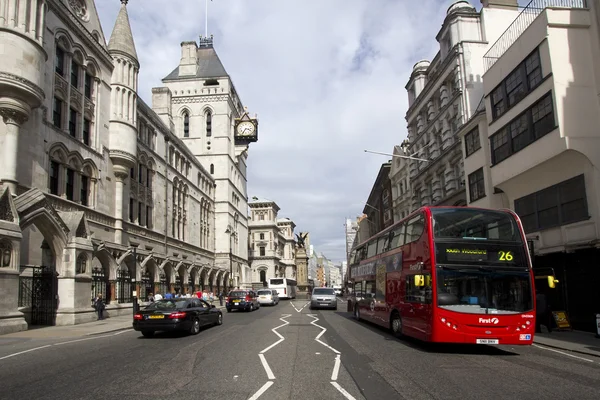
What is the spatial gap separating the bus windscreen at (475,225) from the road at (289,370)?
116 inches

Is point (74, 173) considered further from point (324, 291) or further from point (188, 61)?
point (188, 61)

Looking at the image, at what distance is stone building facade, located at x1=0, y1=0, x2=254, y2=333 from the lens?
20.2 meters

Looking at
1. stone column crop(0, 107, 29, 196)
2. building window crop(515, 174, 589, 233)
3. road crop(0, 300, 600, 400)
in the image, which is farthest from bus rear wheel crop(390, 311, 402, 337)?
stone column crop(0, 107, 29, 196)

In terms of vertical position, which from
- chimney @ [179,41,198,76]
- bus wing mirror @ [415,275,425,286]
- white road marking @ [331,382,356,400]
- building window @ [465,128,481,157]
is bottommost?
white road marking @ [331,382,356,400]

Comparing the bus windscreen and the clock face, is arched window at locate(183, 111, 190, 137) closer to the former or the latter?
the clock face

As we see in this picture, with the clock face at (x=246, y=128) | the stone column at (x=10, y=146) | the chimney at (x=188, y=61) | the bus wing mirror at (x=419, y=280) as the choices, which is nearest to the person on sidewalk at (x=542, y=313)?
the bus wing mirror at (x=419, y=280)

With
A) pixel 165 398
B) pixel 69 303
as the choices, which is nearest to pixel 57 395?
pixel 165 398

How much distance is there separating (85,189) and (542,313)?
25577mm

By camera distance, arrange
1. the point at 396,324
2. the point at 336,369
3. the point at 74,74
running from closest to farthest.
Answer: the point at 336,369 → the point at 396,324 → the point at 74,74

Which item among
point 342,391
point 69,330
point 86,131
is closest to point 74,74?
point 86,131

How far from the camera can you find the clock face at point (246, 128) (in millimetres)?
73312

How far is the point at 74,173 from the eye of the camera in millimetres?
27031

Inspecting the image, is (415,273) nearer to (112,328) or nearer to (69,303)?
(112,328)

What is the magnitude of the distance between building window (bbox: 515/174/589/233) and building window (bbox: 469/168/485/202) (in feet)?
10.4
